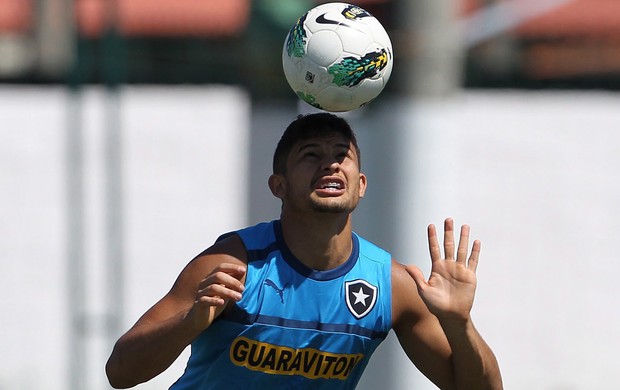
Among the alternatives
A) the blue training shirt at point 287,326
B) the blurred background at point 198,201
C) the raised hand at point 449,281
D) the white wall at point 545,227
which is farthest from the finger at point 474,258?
the white wall at point 545,227

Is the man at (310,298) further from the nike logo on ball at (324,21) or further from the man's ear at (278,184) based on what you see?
the nike logo on ball at (324,21)

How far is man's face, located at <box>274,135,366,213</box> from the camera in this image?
484cm

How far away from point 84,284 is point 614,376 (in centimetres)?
407

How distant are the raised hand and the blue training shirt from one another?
27 centimetres

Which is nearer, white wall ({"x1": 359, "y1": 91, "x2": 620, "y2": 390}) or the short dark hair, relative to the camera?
the short dark hair

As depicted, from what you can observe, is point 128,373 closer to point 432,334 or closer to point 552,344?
point 432,334

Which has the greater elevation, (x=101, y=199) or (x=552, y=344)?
(x=101, y=199)

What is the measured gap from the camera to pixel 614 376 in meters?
9.66

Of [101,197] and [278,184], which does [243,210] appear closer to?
[101,197]

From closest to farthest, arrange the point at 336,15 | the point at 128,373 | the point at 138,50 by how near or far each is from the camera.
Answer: the point at 128,373, the point at 336,15, the point at 138,50

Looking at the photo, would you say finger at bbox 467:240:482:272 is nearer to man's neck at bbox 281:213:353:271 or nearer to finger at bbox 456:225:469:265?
finger at bbox 456:225:469:265

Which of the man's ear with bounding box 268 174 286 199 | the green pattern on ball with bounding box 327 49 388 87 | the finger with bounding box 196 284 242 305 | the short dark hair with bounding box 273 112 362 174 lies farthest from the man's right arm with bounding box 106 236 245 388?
the green pattern on ball with bounding box 327 49 388 87

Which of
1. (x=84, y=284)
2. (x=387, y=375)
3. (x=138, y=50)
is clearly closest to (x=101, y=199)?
(x=84, y=284)

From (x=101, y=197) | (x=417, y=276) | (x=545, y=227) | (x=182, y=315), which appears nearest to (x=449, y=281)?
(x=417, y=276)
